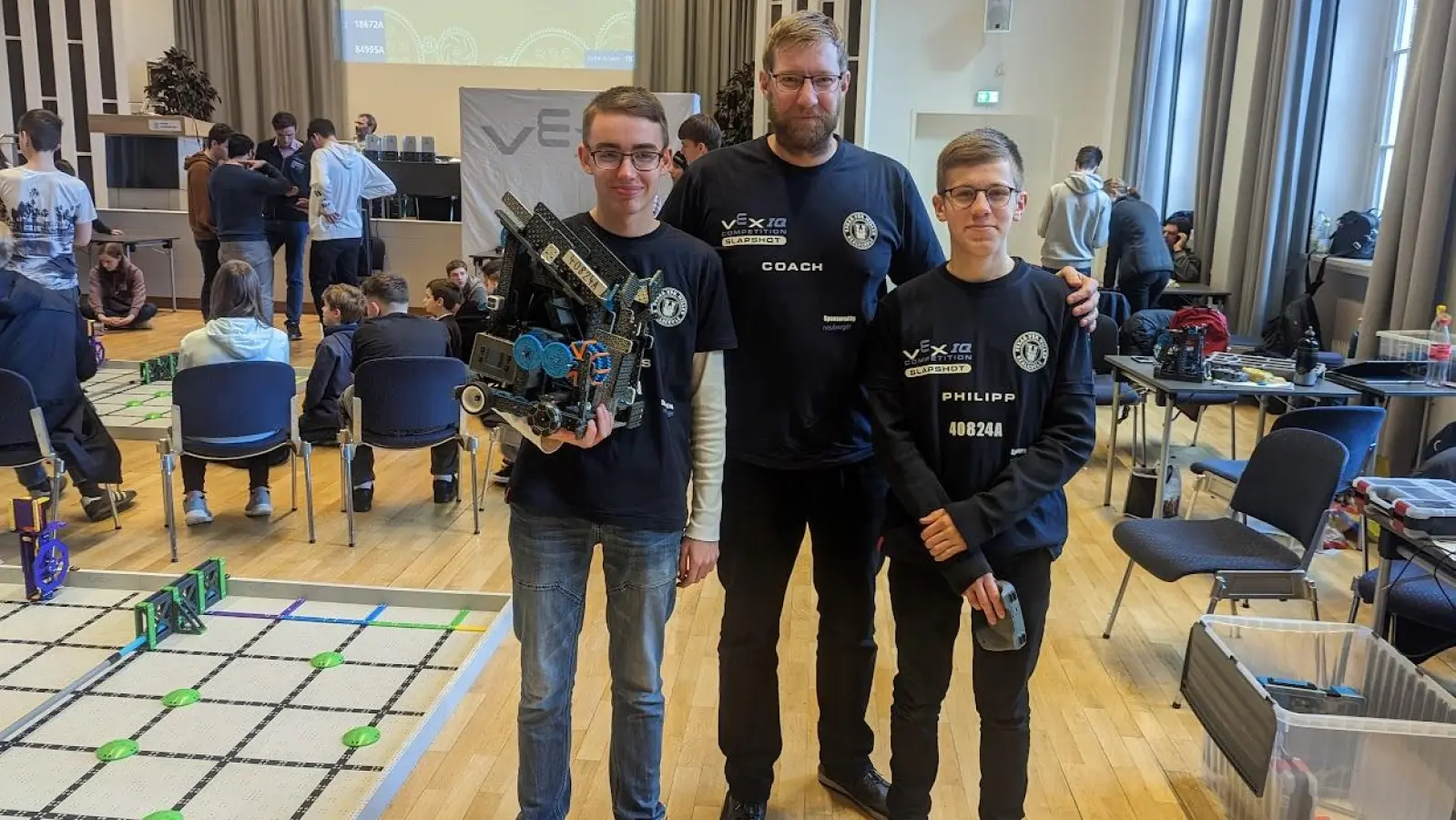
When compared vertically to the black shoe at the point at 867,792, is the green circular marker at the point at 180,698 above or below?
below

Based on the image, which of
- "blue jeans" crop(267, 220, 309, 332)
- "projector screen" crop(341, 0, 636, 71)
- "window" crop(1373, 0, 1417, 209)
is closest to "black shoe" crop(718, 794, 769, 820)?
"window" crop(1373, 0, 1417, 209)

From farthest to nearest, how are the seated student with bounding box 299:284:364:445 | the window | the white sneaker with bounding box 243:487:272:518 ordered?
1. the window
2. the seated student with bounding box 299:284:364:445
3. the white sneaker with bounding box 243:487:272:518

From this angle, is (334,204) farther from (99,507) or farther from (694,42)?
(694,42)

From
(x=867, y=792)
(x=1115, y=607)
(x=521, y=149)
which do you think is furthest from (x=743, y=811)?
(x=521, y=149)

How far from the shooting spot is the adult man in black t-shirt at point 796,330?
1.81m

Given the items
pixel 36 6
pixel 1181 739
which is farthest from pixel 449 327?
pixel 36 6

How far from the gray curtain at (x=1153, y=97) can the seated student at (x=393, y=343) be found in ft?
21.7

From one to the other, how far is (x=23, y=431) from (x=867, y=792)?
3.01 m

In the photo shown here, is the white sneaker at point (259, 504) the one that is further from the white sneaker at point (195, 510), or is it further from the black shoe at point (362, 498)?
the black shoe at point (362, 498)

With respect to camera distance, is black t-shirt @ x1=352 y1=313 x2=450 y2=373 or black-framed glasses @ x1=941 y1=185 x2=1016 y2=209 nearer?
black-framed glasses @ x1=941 y1=185 x2=1016 y2=209

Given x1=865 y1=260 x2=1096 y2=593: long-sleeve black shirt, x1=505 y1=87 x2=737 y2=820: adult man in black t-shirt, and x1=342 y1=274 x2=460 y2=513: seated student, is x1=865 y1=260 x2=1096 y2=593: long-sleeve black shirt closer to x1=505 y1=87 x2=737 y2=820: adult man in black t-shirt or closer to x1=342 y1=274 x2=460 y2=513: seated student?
x1=505 y1=87 x2=737 y2=820: adult man in black t-shirt

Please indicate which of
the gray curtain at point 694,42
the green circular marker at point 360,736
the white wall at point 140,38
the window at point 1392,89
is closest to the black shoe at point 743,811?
the green circular marker at point 360,736

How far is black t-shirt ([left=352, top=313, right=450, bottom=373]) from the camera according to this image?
153 inches

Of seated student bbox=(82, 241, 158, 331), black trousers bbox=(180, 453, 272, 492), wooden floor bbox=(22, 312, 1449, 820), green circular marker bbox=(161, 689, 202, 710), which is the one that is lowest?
wooden floor bbox=(22, 312, 1449, 820)
